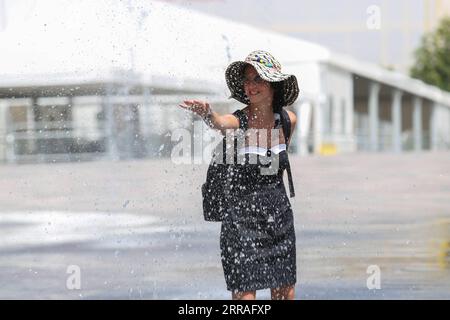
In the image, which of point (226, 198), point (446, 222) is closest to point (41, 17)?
point (446, 222)

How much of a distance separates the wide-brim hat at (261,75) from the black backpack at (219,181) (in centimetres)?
12

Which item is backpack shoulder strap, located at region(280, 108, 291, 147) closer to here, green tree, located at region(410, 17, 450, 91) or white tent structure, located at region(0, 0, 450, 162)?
white tent structure, located at region(0, 0, 450, 162)

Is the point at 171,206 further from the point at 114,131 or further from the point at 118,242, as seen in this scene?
the point at 114,131

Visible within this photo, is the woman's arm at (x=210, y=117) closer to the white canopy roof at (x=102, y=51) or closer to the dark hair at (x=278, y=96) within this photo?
the dark hair at (x=278, y=96)

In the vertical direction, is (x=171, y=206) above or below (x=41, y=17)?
below

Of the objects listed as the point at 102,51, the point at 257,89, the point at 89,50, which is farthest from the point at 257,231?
the point at 102,51

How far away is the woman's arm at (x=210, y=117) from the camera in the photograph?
4688 millimetres

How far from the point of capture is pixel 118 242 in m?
9.92

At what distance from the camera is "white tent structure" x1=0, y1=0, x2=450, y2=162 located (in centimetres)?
3073

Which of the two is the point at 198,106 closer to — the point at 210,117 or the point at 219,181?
the point at 210,117

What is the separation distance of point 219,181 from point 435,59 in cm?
7472
